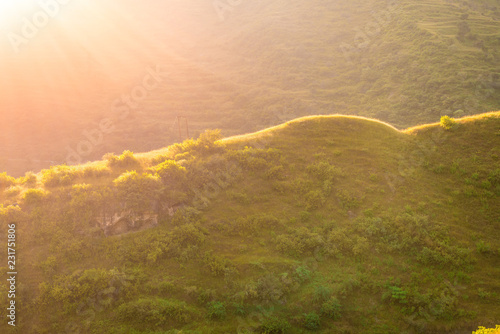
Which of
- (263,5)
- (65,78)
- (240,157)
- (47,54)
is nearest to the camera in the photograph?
(240,157)

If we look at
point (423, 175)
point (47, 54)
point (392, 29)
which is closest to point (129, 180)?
point (423, 175)

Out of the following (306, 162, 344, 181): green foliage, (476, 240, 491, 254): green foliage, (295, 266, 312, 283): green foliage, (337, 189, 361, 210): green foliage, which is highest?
(306, 162, 344, 181): green foliage

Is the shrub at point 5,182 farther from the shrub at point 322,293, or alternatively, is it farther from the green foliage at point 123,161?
the shrub at point 322,293

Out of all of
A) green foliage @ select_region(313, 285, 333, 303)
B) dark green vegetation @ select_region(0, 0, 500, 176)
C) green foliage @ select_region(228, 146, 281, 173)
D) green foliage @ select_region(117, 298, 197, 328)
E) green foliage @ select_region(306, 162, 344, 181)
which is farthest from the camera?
dark green vegetation @ select_region(0, 0, 500, 176)

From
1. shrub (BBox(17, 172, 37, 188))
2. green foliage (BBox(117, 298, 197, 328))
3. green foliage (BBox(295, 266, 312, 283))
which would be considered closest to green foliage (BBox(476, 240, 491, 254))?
green foliage (BBox(295, 266, 312, 283))

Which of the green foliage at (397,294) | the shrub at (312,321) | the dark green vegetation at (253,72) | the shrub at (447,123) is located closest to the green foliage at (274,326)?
the shrub at (312,321)

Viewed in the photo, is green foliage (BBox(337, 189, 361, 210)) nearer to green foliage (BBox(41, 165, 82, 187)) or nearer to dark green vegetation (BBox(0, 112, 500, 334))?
dark green vegetation (BBox(0, 112, 500, 334))

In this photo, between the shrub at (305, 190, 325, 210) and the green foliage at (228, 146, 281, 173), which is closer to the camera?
the shrub at (305, 190, 325, 210)

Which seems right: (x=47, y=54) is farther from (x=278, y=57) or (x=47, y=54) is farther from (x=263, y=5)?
(x=263, y=5)

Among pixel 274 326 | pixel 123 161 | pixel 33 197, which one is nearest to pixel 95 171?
pixel 123 161
